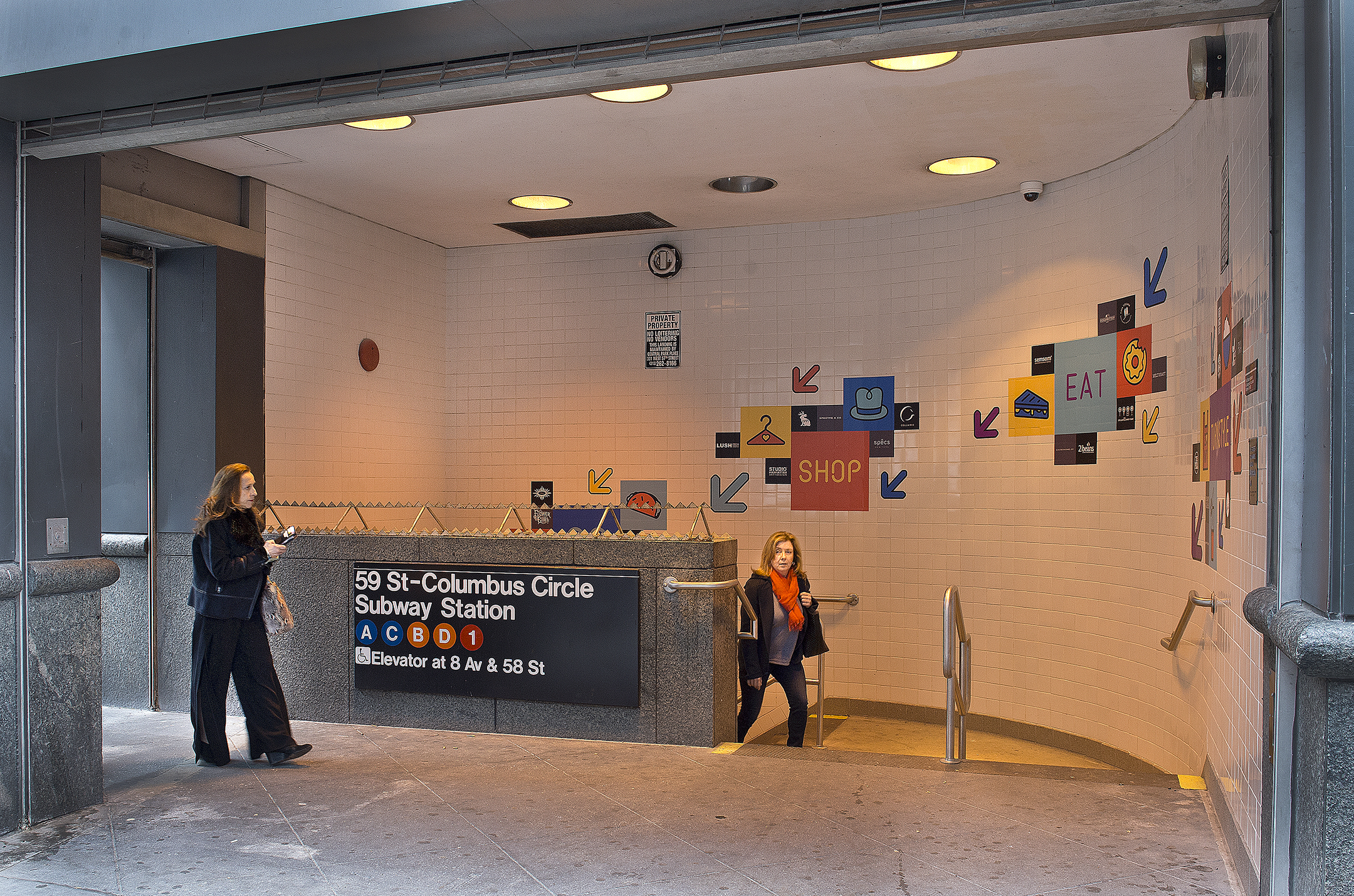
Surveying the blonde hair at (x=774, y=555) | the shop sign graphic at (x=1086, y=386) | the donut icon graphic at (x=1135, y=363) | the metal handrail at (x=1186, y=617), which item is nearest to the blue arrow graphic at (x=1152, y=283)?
the donut icon graphic at (x=1135, y=363)

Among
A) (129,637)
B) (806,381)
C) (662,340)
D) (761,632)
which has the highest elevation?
(662,340)

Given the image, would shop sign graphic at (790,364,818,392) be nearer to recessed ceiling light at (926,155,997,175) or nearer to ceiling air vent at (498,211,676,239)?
ceiling air vent at (498,211,676,239)

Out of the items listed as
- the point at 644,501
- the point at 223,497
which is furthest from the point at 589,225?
the point at 223,497

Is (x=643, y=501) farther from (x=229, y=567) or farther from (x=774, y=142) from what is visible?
(x=229, y=567)

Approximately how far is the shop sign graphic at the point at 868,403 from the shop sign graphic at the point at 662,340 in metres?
1.46

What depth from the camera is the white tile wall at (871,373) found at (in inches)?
245

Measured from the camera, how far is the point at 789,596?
6.20 meters

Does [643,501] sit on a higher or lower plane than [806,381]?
lower

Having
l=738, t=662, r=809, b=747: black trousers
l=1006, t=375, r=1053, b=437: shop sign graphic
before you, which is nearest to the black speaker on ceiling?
l=1006, t=375, r=1053, b=437: shop sign graphic

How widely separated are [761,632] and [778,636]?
24 cm

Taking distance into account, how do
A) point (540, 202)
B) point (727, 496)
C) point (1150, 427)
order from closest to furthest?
1. point (1150, 427)
2. point (540, 202)
3. point (727, 496)

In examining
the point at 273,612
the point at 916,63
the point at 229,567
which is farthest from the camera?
the point at 273,612

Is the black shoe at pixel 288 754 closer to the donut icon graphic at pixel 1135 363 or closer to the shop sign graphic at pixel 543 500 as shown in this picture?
the shop sign graphic at pixel 543 500

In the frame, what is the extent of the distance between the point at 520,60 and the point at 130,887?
124 inches
